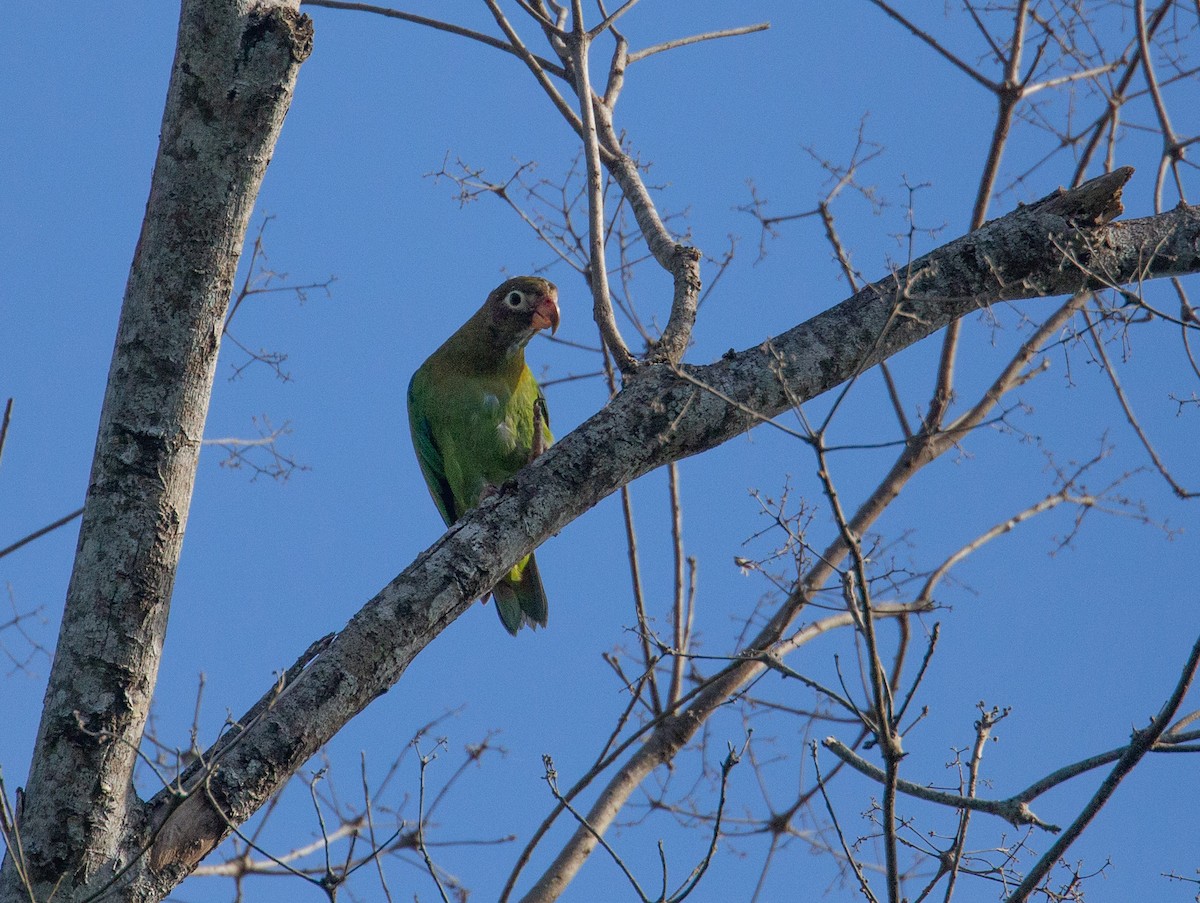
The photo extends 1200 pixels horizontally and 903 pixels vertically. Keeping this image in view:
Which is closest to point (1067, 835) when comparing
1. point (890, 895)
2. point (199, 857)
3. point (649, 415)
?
point (890, 895)

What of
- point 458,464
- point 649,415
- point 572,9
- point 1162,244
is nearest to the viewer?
point 649,415

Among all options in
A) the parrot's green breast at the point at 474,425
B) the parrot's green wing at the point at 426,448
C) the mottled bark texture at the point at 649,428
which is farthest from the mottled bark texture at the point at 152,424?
the parrot's green wing at the point at 426,448

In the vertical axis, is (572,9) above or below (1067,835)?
above

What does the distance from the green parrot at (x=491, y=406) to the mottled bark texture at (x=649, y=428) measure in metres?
2.72

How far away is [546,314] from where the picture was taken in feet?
20.9

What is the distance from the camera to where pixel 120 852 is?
2.96 meters

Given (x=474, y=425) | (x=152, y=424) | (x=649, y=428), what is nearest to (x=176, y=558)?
(x=152, y=424)

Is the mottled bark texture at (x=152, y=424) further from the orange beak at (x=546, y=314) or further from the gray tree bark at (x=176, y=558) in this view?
the orange beak at (x=546, y=314)

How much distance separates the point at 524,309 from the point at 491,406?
22.7 inches

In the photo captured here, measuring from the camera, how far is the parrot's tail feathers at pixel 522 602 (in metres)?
6.62

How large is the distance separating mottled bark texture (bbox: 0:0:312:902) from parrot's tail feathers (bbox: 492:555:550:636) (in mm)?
3601

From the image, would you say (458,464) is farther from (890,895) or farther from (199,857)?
(890,895)

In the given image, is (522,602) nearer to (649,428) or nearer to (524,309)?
(524,309)

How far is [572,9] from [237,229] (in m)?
2.10
